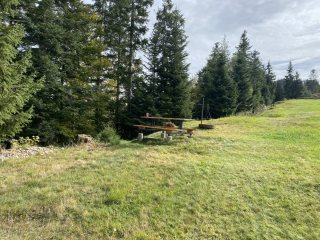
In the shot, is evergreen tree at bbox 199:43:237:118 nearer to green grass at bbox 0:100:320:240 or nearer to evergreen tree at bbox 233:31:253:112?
evergreen tree at bbox 233:31:253:112

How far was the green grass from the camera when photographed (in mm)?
5172

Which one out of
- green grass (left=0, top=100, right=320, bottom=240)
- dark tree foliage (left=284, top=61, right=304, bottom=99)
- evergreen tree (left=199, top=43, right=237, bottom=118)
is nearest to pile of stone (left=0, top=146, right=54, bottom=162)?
green grass (left=0, top=100, right=320, bottom=240)

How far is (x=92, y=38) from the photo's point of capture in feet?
64.0

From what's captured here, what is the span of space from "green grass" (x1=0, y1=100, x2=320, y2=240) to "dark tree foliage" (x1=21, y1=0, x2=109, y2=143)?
600 cm

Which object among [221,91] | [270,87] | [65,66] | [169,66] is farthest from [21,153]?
[270,87]

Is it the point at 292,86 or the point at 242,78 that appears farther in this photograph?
the point at 292,86

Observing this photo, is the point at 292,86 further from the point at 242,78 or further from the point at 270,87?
the point at 242,78

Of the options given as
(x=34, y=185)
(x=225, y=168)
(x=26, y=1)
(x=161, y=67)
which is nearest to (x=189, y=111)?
(x=161, y=67)

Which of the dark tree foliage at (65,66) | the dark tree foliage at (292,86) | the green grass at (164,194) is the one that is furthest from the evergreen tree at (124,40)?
the dark tree foliage at (292,86)

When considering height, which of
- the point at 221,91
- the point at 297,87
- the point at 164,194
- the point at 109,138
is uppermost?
the point at 297,87

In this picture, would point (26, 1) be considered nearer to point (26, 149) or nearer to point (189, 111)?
point (26, 149)

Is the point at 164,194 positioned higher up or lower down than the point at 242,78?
lower down

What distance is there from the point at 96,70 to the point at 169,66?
17.4ft

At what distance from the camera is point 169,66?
68.4 feet
